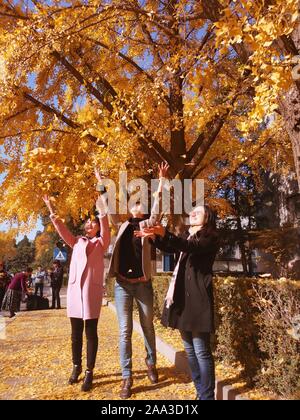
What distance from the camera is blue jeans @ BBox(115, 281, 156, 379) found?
4.09 metres

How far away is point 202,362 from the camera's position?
11.2ft

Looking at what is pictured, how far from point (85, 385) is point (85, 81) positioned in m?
6.08

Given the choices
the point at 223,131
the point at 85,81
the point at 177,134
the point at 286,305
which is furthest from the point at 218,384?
the point at 223,131

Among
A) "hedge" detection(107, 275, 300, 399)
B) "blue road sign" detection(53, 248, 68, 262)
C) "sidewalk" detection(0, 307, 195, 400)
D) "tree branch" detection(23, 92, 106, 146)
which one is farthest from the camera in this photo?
"blue road sign" detection(53, 248, 68, 262)

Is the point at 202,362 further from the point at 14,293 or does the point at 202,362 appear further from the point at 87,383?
the point at 14,293

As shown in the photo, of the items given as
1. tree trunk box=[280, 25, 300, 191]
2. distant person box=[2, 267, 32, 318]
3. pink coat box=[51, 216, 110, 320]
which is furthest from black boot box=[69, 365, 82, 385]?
distant person box=[2, 267, 32, 318]

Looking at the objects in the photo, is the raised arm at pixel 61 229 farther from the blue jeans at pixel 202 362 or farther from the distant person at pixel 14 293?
the distant person at pixel 14 293

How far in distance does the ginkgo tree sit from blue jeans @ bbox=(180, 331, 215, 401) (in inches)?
122

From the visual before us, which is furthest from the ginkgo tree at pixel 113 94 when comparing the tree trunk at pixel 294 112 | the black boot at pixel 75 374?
the black boot at pixel 75 374

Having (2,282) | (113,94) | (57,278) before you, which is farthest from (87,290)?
(57,278)

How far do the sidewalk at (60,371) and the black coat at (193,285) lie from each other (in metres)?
1.03

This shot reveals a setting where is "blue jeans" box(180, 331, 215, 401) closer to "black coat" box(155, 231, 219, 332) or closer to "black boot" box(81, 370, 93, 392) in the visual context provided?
"black coat" box(155, 231, 219, 332)

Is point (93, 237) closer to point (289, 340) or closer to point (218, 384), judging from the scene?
point (218, 384)

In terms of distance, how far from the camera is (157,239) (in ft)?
11.4
